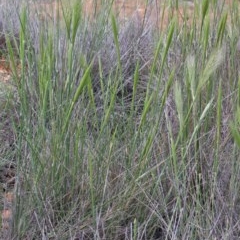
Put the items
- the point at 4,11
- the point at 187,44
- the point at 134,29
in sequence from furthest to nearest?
the point at 4,11 < the point at 134,29 < the point at 187,44

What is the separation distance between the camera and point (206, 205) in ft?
A: 5.40

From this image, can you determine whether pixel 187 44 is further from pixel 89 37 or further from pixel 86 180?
pixel 89 37

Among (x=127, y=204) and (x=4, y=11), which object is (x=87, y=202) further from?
(x=4, y=11)

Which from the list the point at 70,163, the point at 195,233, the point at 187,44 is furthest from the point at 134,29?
the point at 195,233

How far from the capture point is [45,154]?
1.71 metres

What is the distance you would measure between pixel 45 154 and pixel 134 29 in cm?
168

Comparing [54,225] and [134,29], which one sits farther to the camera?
[134,29]

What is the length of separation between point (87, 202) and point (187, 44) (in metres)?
0.62

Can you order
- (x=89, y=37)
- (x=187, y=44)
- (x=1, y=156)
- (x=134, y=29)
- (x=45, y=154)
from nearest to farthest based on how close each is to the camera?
(x=45, y=154) < (x=187, y=44) < (x=1, y=156) < (x=89, y=37) < (x=134, y=29)

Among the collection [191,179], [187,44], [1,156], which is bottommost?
[1,156]

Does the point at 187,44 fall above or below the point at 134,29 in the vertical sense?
above

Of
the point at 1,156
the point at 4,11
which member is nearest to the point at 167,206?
the point at 1,156

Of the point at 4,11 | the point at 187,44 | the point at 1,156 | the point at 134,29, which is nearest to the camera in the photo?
the point at 187,44

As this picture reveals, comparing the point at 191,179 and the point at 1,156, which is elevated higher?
the point at 191,179
